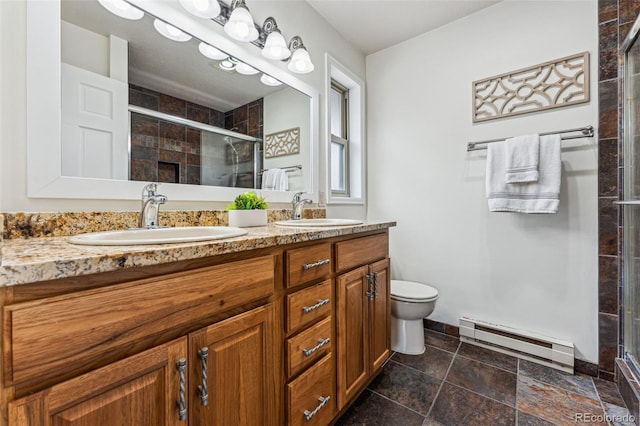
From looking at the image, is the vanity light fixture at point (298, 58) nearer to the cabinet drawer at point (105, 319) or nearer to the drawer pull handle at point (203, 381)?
the cabinet drawer at point (105, 319)

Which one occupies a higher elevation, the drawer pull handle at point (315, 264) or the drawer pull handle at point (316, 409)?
the drawer pull handle at point (315, 264)

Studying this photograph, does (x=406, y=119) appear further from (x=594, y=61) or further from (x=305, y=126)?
(x=594, y=61)

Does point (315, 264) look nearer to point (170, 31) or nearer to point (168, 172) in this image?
point (168, 172)

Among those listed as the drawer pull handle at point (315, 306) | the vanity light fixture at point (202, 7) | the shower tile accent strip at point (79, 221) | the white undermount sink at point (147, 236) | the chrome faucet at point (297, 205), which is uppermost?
the vanity light fixture at point (202, 7)

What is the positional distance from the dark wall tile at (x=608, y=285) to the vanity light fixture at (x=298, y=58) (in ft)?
6.74

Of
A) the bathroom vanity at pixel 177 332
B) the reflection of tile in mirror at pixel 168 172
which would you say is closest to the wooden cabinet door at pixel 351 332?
the bathroom vanity at pixel 177 332

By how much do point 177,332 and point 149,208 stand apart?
21.9 inches

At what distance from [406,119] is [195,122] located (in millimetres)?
1691

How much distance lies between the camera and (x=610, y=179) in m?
1.53

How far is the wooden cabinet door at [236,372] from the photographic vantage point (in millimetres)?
693

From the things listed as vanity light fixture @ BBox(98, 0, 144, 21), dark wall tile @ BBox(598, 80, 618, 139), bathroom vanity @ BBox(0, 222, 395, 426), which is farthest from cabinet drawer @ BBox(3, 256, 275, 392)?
dark wall tile @ BBox(598, 80, 618, 139)

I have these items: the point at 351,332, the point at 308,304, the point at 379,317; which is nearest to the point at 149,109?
the point at 308,304

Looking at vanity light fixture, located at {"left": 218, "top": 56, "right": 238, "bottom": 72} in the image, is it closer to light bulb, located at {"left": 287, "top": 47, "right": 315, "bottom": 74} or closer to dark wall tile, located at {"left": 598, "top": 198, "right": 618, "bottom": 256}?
light bulb, located at {"left": 287, "top": 47, "right": 315, "bottom": 74}

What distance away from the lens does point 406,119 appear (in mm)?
2301
